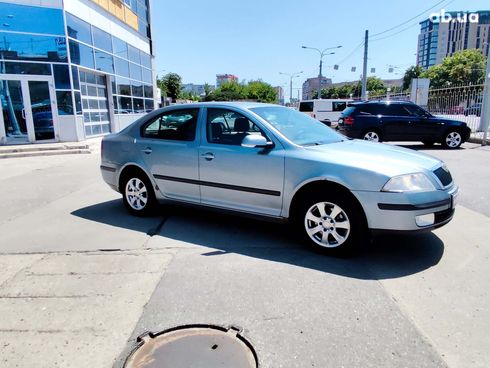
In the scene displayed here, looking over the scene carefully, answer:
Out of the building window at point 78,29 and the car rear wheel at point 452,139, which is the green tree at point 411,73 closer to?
the car rear wheel at point 452,139

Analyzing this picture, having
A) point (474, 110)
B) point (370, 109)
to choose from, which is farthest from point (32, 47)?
point (474, 110)

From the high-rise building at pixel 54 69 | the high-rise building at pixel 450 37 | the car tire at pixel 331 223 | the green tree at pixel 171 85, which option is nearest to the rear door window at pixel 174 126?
the car tire at pixel 331 223

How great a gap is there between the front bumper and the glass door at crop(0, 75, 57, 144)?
14490mm

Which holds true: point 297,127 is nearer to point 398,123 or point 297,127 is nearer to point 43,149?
point 398,123

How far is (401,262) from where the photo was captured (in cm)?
389

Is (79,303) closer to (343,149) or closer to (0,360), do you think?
(0,360)

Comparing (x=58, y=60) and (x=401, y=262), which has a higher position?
(x=58, y=60)

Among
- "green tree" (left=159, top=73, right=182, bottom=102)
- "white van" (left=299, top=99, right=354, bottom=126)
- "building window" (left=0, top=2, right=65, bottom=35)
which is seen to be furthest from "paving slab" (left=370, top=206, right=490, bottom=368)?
"green tree" (left=159, top=73, right=182, bottom=102)

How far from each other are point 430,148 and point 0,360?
13680mm

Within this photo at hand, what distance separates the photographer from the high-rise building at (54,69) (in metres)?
13.9

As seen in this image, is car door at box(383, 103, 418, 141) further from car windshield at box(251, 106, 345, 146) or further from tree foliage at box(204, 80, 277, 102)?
tree foliage at box(204, 80, 277, 102)

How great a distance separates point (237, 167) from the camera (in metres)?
4.48

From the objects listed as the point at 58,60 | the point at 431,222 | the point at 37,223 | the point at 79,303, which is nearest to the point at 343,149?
the point at 431,222

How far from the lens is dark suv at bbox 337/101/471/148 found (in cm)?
1277
